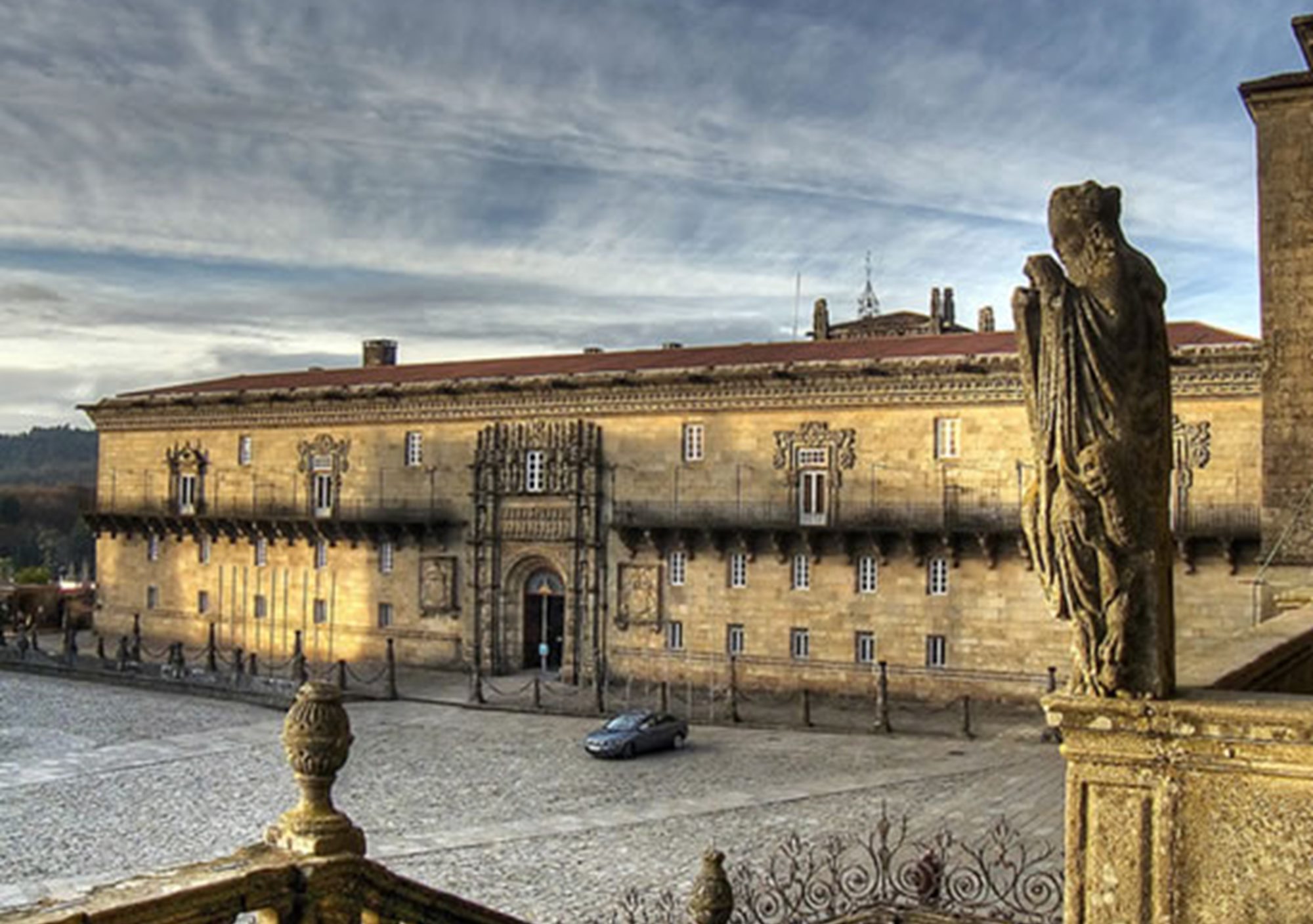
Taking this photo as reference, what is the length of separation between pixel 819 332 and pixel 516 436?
10.8 metres

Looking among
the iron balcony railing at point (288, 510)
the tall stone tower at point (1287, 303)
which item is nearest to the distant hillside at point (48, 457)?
the iron balcony railing at point (288, 510)

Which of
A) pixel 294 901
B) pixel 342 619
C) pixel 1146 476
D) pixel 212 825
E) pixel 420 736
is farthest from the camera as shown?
pixel 342 619

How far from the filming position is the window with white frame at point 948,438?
30.6 metres

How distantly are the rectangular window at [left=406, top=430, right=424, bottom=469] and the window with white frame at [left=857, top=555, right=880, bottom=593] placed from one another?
527 inches

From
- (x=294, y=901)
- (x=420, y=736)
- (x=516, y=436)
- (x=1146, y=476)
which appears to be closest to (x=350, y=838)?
(x=294, y=901)

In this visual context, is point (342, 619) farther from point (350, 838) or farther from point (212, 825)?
point (350, 838)

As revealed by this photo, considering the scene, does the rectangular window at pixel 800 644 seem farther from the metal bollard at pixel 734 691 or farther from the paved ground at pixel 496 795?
the paved ground at pixel 496 795

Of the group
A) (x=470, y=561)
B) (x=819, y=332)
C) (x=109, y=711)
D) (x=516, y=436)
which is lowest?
(x=109, y=711)

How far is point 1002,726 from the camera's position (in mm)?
28000

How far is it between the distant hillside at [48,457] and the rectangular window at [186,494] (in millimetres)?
110778

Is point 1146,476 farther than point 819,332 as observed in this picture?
No

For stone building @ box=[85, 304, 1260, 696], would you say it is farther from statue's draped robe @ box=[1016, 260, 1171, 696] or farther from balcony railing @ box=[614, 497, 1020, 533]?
statue's draped robe @ box=[1016, 260, 1171, 696]

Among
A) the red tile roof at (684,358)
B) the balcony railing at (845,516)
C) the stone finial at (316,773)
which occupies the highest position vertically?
the red tile roof at (684,358)

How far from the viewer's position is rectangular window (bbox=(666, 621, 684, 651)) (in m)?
33.8
